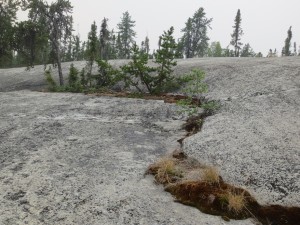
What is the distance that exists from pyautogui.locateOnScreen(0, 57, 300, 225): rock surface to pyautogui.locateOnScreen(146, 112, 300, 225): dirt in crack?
0.19m

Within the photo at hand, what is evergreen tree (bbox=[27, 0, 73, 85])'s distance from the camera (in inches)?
961

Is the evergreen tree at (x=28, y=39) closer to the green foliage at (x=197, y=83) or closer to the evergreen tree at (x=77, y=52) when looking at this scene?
the green foliage at (x=197, y=83)

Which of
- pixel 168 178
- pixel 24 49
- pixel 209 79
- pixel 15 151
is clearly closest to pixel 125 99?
pixel 209 79

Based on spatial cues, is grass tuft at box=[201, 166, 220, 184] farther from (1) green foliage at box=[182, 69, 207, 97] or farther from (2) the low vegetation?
(1) green foliage at box=[182, 69, 207, 97]

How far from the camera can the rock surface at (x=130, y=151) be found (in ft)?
18.6

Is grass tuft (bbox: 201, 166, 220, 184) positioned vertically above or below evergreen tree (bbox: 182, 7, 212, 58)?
below

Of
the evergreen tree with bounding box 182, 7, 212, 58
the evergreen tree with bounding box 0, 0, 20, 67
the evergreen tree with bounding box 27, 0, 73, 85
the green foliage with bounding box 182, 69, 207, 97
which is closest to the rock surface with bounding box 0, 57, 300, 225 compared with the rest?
the green foliage with bounding box 182, 69, 207, 97

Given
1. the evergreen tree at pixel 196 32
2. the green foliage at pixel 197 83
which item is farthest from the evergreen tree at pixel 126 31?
the green foliage at pixel 197 83

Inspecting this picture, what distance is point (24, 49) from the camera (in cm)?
3162

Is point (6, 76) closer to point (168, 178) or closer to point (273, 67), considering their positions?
point (273, 67)

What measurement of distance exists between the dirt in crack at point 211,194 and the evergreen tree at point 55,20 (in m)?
18.9

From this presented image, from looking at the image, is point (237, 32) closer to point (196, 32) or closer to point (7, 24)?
point (196, 32)

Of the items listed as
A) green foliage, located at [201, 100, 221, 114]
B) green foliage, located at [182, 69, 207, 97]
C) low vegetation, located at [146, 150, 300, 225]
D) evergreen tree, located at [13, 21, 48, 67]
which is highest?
evergreen tree, located at [13, 21, 48, 67]

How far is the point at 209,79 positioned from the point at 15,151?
9525mm
